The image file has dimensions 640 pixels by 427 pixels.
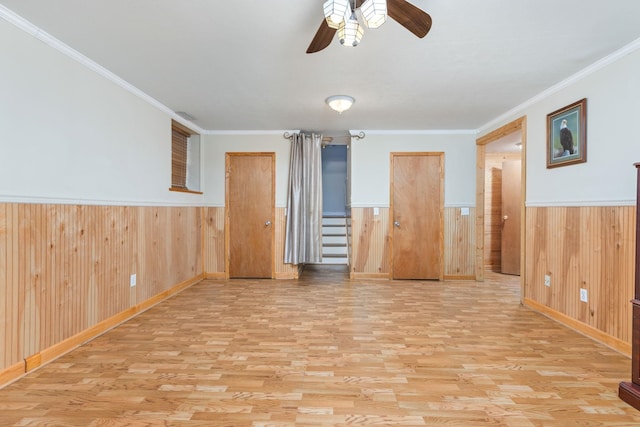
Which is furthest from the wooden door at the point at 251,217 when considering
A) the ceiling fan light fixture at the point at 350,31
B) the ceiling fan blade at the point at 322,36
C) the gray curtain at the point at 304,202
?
the ceiling fan light fixture at the point at 350,31

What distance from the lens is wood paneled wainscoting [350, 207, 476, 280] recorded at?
456 cm

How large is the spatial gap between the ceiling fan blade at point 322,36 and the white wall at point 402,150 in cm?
278

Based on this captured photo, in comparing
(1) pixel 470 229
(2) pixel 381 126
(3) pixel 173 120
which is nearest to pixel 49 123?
(3) pixel 173 120

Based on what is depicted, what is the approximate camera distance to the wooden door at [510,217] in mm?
4969

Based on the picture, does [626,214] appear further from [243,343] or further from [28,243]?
[28,243]

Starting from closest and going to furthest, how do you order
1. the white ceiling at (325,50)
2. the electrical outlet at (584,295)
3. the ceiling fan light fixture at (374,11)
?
the ceiling fan light fixture at (374,11), the white ceiling at (325,50), the electrical outlet at (584,295)

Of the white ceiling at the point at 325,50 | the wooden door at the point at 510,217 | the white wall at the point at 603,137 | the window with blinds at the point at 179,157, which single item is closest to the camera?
the white ceiling at the point at 325,50

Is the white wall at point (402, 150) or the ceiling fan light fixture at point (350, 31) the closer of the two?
the ceiling fan light fixture at point (350, 31)

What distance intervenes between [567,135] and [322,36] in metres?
2.52

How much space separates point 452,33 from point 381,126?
2342mm

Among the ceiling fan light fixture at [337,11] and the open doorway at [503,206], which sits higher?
the ceiling fan light fixture at [337,11]

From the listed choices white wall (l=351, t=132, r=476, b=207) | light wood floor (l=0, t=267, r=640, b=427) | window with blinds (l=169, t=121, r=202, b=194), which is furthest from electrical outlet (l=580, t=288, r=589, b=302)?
window with blinds (l=169, t=121, r=202, b=194)

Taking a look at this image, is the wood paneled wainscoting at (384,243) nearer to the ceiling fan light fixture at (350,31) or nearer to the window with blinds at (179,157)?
the window with blinds at (179,157)

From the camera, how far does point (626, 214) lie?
2.24m
